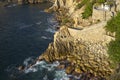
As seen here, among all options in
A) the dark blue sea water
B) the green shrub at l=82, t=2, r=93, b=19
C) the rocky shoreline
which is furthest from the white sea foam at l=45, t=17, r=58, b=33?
the rocky shoreline

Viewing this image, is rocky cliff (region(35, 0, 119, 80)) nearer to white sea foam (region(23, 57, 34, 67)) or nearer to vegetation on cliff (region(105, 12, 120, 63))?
vegetation on cliff (region(105, 12, 120, 63))

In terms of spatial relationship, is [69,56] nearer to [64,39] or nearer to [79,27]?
[64,39]

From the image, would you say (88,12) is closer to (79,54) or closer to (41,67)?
(79,54)

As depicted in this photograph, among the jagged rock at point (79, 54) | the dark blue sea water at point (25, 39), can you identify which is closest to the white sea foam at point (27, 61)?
the dark blue sea water at point (25, 39)

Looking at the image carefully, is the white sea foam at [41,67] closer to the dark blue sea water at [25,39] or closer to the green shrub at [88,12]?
the dark blue sea water at [25,39]

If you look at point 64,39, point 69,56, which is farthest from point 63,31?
point 69,56

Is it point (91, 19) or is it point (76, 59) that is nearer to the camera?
point (76, 59)

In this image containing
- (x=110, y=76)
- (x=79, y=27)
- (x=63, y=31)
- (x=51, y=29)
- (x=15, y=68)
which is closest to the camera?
(x=110, y=76)

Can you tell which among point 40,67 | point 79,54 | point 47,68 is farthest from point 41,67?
point 79,54
